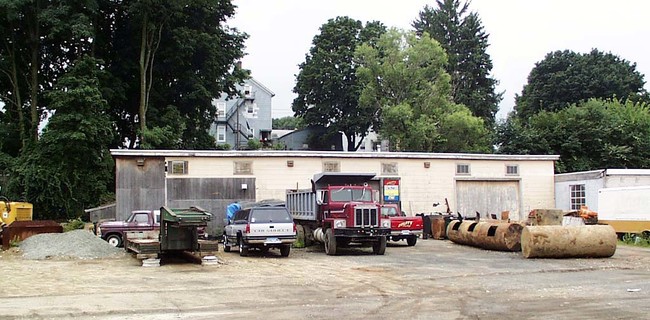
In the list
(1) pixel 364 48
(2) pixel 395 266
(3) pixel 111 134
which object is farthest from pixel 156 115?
(2) pixel 395 266

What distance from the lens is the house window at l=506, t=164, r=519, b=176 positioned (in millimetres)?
33875

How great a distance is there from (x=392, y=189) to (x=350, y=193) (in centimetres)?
985

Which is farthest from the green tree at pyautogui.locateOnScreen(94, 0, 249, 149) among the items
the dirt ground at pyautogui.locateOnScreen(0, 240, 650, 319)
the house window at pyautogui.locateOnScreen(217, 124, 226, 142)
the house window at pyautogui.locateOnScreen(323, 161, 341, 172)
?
the house window at pyautogui.locateOnScreen(217, 124, 226, 142)

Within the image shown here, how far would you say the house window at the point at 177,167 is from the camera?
29.3 m

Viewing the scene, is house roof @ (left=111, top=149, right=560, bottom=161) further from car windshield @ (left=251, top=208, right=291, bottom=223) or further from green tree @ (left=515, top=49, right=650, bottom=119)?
green tree @ (left=515, top=49, right=650, bottom=119)

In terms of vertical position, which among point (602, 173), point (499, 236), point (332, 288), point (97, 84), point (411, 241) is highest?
point (97, 84)

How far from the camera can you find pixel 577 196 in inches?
1282

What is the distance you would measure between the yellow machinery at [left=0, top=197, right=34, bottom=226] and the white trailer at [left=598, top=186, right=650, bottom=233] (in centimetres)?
2444

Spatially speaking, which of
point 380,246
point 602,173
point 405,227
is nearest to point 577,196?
point 602,173

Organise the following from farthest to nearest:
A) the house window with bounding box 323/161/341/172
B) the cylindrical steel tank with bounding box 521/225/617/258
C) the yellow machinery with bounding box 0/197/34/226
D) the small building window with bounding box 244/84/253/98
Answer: the small building window with bounding box 244/84/253/98 < the house window with bounding box 323/161/341/172 < the yellow machinery with bounding box 0/197/34/226 < the cylindrical steel tank with bounding box 521/225/617/258

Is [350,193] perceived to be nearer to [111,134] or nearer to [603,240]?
[603,240]

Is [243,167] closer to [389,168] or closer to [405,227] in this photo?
[389,168]

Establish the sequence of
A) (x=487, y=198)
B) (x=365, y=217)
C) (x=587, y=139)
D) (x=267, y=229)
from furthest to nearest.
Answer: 1. (x=587, y=139)
2. (x=487, y=198)
3. (x=365, y=217)
4. (x=267, y=229)

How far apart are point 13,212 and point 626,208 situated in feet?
82.8
